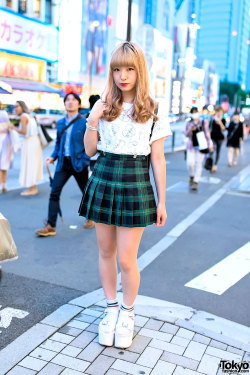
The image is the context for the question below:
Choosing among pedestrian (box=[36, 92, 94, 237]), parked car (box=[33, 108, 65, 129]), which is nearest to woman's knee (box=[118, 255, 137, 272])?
pedestrian (box=[36, 92, 94, 237])

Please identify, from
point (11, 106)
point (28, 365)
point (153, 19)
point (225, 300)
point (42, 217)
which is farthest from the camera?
point (153, 19)

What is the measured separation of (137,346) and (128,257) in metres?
0.61

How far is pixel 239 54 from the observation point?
568 ft

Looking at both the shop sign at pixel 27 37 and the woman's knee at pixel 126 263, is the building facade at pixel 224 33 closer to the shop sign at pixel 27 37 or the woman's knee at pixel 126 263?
the shop sign at pixel 27 37

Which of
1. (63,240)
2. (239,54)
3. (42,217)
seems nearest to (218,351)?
(63,240)

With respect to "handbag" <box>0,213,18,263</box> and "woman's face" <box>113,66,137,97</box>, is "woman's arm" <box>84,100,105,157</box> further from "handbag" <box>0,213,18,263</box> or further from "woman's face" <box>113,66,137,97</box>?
"handbag" <box>0,213,18,263</box>

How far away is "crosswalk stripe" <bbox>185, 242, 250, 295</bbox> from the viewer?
4125mm

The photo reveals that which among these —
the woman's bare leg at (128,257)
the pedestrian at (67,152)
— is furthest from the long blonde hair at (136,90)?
the pedestrian at (67,152)

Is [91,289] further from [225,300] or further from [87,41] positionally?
[87,41]

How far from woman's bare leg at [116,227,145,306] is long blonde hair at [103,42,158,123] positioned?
2.44 ft

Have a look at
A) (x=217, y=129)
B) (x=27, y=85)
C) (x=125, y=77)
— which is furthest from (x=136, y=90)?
(x=27, y=85)

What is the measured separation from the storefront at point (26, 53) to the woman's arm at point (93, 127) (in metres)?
12.6

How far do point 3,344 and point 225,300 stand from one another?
1986 mm

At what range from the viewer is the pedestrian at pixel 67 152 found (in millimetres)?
5547
